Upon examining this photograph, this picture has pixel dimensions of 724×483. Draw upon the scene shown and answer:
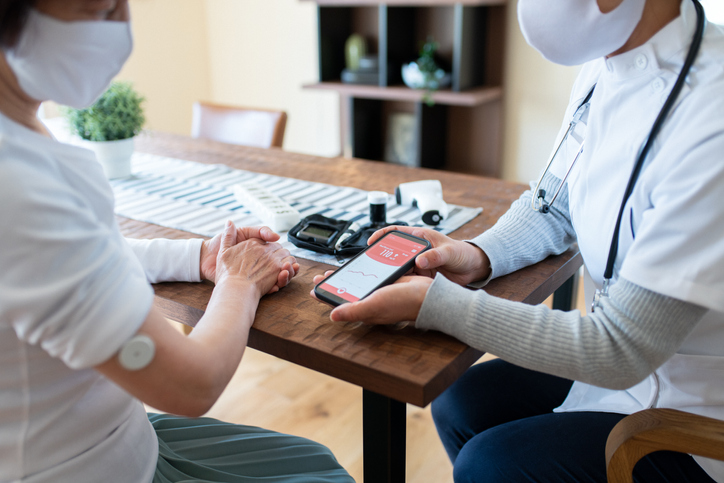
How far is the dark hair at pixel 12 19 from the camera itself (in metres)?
0.54

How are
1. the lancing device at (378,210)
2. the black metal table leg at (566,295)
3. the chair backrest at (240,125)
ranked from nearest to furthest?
1. the lancing device at (378,210)
2. the black metal table leg at (566,295)
3. the chair backrest at (240,125)

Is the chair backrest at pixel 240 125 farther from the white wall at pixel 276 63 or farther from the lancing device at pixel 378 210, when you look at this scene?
the white wall at pixel 276 63

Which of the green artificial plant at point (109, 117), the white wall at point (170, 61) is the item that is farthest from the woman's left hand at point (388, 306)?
the white wall at point (170, 61)

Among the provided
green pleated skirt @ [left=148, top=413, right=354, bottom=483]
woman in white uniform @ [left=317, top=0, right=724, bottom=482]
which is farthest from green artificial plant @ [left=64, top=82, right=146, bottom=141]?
woman in white uniform @ [left=317, top=0, right=724, bottom=482]

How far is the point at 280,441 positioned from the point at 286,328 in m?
0.23

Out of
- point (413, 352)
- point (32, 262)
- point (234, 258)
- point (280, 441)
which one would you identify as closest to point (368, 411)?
point (413, 352)

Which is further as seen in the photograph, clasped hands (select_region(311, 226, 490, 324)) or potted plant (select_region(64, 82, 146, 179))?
potted plant (select_region(64, 82, 146, 179))

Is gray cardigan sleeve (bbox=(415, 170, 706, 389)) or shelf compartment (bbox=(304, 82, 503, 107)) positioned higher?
shelf compartment (bbox=(304, 82, 503, 107))

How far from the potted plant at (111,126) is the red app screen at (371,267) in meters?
0.96

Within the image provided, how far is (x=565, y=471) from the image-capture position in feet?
2.86

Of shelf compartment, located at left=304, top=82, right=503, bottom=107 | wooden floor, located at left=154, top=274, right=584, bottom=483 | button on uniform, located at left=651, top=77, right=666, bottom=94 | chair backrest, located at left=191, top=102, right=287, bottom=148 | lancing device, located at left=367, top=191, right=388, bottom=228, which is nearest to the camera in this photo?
button on uniform, located at left=651, top=77, right=666, bottom=94

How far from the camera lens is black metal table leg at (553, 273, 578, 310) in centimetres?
136

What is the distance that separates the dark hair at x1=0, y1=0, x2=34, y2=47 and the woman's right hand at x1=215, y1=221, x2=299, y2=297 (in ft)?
1.41

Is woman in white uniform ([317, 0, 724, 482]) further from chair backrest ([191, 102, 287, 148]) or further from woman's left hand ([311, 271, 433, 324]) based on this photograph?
chair backrest ([191, 102, 287, 148])
